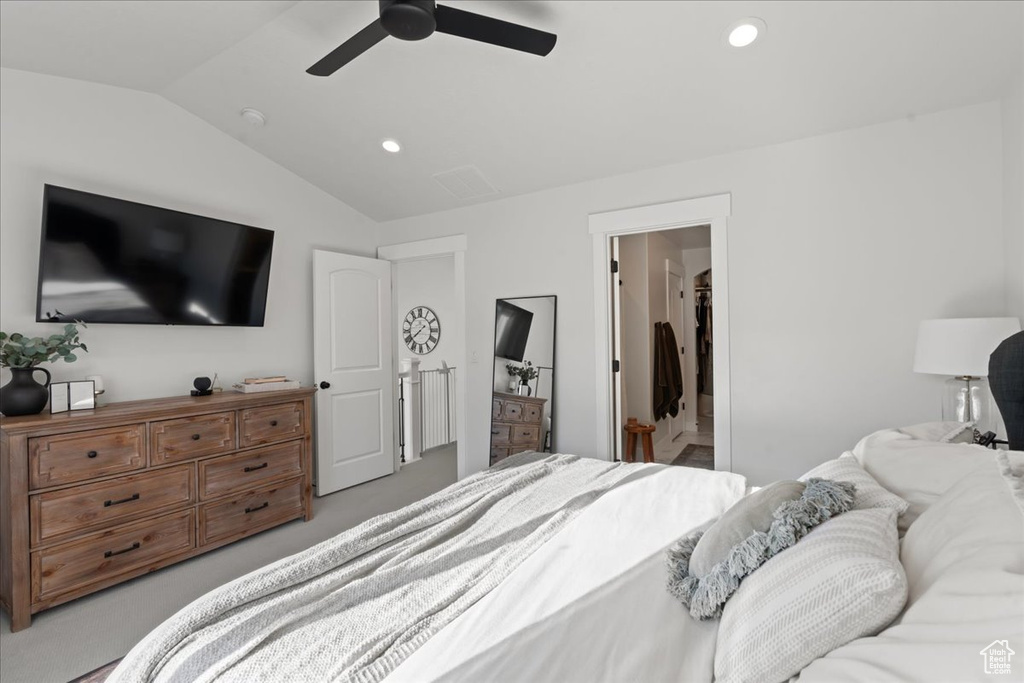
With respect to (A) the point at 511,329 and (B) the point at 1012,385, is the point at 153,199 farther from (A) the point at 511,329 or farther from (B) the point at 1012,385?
(B) the point at 1012,385

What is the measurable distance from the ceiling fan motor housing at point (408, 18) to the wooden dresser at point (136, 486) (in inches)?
92.6

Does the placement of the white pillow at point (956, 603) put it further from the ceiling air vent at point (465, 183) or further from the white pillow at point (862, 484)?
the ceiling air vent at point (465, 183)

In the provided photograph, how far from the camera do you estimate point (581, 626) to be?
99 centimetres

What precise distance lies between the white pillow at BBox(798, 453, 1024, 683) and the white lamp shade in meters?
1.50

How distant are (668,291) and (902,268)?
9.49 ft

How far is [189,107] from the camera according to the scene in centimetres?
324


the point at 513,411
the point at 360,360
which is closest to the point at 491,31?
the point at 513,411

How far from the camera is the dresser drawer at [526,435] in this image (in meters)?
3.62

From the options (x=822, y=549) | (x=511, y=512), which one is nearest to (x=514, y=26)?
(x=511, y=512)

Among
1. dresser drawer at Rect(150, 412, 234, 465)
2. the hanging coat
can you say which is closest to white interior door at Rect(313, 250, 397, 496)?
dresser drawer at Rect(150, 412, 234, 465)

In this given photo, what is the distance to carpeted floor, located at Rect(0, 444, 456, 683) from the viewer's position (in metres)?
1.96

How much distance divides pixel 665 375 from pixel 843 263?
2.46 meters

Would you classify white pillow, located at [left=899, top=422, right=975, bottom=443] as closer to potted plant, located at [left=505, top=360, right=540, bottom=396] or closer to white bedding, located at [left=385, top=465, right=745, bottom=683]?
white bedding, located at [left=385, top=465, right=745, bottom=683]

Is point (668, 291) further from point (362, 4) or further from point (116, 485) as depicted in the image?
point (116, 485)
